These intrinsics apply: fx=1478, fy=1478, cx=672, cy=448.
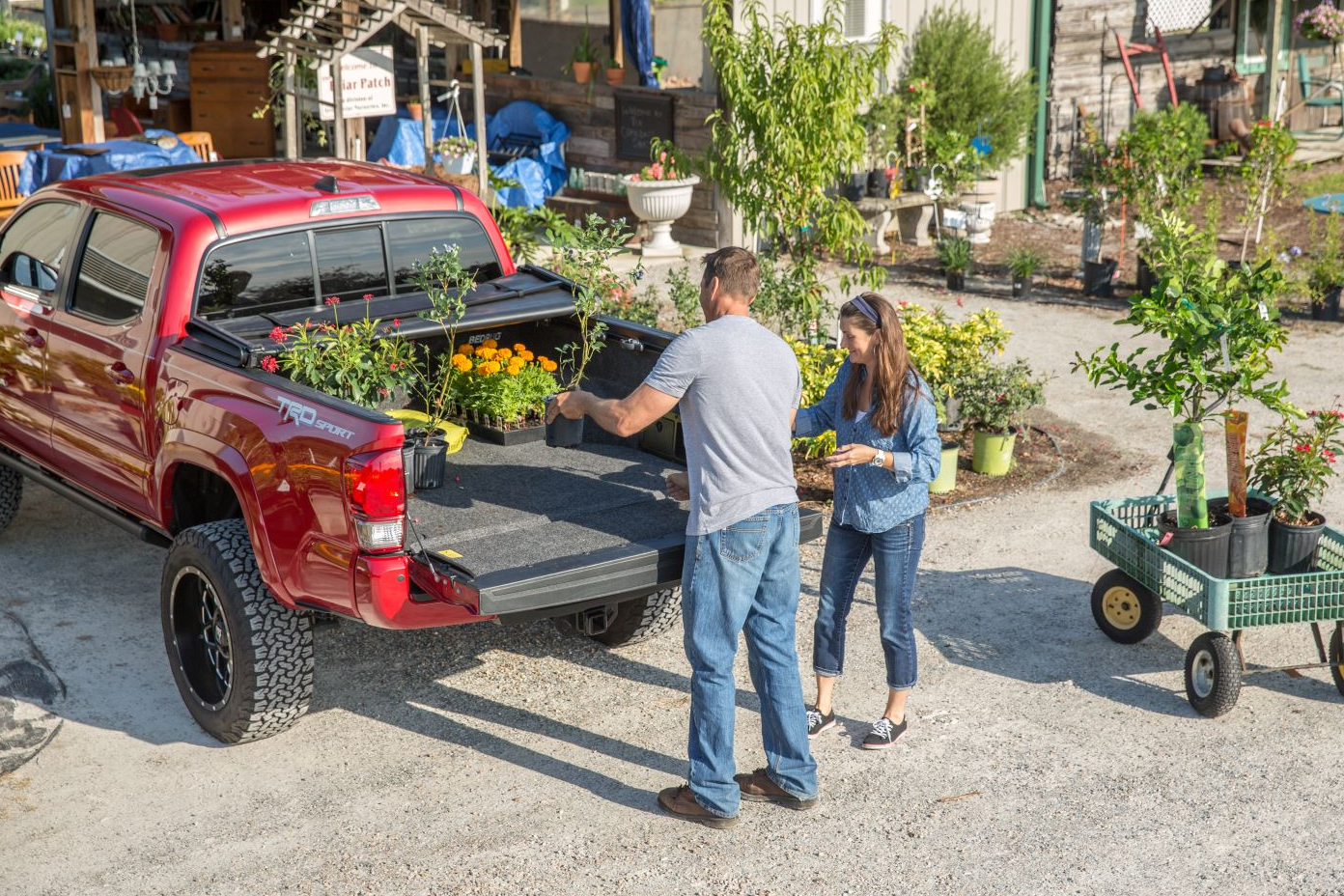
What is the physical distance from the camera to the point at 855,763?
529cm

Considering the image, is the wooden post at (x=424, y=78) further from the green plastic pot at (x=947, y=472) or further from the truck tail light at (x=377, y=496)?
the truck tail light at (x=377, y=496)

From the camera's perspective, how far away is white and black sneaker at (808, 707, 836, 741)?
548 cm

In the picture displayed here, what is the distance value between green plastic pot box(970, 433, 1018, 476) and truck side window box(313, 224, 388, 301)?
3586mm

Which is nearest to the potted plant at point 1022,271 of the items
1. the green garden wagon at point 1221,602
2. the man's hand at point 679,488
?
the green garden wagon at point 1221,602

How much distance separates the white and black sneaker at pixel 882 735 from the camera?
5.38 m

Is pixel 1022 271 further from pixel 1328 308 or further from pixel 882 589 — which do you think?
pixel 882 589

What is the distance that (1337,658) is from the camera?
223 inches

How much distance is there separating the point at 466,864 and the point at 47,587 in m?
3.29

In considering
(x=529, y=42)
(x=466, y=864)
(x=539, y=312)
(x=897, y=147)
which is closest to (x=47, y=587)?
(x=539, y=312)

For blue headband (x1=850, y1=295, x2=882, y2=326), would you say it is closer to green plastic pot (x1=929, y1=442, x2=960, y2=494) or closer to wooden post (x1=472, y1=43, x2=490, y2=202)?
green plastic pot (x1=929, y1=442, x2=960, y2=494)

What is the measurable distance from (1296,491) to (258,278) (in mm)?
4260

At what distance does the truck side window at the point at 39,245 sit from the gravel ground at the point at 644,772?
1.45m

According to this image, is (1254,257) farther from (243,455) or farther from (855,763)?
(243,455)

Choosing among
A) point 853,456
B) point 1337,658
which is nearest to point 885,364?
point 853,456
